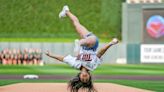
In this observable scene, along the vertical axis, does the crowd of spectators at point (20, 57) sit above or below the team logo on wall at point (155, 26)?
below

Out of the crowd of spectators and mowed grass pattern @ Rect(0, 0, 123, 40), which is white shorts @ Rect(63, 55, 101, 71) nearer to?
the crowd of spectators

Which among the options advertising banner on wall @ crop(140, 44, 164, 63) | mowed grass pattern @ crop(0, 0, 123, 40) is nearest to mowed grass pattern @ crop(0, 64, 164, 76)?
advertising banner on wall @ crop(140, 44, 164, 63)

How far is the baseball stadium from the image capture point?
48.3 ft

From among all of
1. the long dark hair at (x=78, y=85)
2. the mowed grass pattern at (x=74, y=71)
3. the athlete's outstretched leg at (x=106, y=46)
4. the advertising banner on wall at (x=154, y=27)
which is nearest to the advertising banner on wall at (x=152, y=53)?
the advertising banner on wall at (x=154, y=27)

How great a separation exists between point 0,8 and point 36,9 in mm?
2687

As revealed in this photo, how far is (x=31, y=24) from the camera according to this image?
40.7 metres

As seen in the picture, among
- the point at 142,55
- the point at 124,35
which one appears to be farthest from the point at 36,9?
the point at 142,55

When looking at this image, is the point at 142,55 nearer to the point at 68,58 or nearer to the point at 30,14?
the point at 30,14

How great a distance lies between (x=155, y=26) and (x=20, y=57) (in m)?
8.01

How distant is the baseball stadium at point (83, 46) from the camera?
14.7 metres

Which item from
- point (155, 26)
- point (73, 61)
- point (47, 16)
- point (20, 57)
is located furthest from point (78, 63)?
point (47, 16)

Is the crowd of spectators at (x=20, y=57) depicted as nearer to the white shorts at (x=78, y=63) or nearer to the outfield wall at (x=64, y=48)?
the outfield wall at (x=64, y=48)

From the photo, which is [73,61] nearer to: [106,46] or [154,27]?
[106,46]

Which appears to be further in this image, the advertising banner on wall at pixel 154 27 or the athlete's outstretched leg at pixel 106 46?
the advertising banner on wall at pixel 154 27
